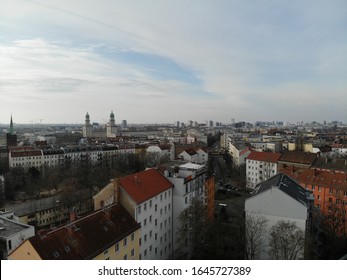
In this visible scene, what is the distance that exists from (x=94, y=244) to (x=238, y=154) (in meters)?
49.4

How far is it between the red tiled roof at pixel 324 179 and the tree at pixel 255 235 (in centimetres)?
1220

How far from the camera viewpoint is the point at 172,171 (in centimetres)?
2492

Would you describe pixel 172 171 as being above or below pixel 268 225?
above

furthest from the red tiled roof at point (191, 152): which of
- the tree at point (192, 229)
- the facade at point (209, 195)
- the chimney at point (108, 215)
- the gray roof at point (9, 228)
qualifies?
the chimney at point (108, 215)

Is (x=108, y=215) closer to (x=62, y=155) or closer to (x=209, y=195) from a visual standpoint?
(x=209, y=195)

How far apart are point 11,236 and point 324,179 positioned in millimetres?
28315

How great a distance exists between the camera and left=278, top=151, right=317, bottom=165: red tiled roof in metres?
42.6

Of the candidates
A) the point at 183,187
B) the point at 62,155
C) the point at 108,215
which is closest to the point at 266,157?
the point at 183,187

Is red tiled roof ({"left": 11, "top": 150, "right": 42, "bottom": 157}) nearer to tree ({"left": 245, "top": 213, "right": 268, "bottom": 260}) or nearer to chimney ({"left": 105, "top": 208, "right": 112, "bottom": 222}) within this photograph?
chimney ({"left": 105, "top": 208, "right": 112, "bottom": 222})

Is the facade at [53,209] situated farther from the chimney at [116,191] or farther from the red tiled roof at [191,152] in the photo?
the red tiled roof at [191,152]

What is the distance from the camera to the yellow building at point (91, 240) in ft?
42.3

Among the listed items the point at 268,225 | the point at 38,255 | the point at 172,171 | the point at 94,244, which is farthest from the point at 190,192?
the point at 38,255

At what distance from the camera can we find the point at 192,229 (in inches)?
819
